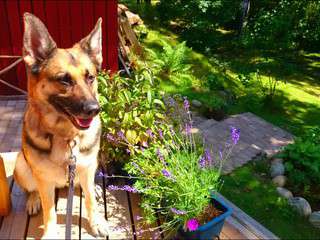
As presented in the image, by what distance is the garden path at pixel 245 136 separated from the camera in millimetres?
5152

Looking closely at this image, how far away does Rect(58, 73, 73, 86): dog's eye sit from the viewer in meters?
2.49

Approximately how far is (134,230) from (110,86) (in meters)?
1.66

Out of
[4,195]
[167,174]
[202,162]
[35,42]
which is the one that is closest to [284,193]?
[202,162]

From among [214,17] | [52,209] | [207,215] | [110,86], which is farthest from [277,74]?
[52,209]

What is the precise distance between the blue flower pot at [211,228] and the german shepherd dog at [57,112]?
896 mm

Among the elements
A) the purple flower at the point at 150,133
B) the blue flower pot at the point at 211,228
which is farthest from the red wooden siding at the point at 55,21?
the blue flower pot at the point at 211,228

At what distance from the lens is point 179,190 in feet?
9.76

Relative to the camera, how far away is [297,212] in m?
4.05

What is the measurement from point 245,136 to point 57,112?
391 cm

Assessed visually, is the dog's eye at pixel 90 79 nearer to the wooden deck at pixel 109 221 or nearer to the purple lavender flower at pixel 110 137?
the purple lavender flower at pixel 110 137

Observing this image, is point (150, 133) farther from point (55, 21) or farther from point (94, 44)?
point (55, 21)

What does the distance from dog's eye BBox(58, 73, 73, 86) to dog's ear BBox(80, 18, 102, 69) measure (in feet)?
1.10

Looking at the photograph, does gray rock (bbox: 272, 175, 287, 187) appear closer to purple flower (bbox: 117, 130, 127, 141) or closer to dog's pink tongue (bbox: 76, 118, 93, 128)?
purple flower (bbox: 117, 130, 127, 141)

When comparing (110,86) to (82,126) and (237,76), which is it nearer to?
(82,126)
